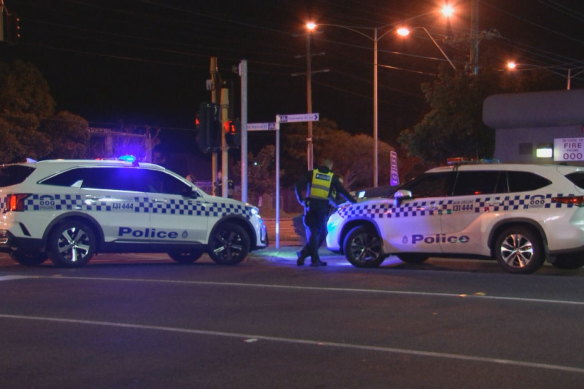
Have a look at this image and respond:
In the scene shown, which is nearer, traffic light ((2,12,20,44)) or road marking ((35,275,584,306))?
road marking ((35,275,584,306))

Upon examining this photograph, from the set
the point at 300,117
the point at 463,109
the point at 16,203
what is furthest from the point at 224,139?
the point at 463,109

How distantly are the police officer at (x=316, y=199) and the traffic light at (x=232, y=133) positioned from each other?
Answer: 3425 mm

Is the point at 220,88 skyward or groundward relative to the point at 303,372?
skyward

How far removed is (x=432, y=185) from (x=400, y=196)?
556 millimetres

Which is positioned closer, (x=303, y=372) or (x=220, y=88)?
(x=303, y=372)

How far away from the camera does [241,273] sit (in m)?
11.0

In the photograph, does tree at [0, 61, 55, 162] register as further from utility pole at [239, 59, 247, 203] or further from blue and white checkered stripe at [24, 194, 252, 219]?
blue and white checkered stripe at [24, 194, 252, 219]

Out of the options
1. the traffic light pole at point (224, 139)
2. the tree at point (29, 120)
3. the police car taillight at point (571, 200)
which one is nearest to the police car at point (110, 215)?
the traffic light pole at point (224, 139)

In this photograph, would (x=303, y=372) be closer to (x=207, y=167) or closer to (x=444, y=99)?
(x=444, y=99)

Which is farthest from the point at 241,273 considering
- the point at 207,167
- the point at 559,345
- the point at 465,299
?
the point at 207,167

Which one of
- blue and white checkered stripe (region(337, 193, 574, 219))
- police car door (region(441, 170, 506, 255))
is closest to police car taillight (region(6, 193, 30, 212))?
blue and white checkered stripe (region(337, 193, 574, 219))

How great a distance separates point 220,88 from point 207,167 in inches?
1688

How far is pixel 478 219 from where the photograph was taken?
10.9 meters

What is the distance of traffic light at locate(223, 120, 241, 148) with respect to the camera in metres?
15.3
